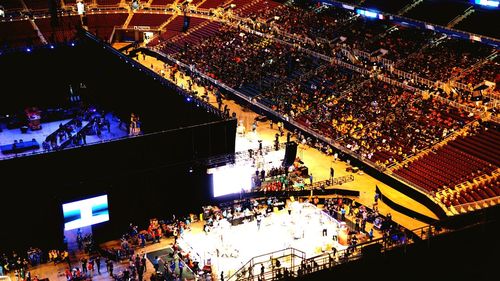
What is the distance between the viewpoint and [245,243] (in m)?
37.7

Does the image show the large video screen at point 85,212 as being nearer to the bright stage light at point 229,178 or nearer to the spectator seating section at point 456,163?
the bright stage light at point 229,178

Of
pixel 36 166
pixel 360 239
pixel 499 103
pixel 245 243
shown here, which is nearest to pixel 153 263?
pixel 245 243

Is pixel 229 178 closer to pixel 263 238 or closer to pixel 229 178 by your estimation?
pixel 229 178

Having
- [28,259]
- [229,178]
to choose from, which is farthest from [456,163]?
[28,259]

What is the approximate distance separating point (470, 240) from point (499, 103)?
21821 mm

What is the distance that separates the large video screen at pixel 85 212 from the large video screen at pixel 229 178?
21.0ft

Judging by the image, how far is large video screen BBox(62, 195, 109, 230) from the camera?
36.4m

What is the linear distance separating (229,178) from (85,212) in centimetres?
838

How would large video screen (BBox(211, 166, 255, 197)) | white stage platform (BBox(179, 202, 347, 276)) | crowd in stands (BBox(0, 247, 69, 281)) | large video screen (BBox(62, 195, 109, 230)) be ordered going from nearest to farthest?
crowd in stands (BBox(0, 247, 69, 281)), large video screen (BBox(62, 195, 109, 230)), white stage platform (BBox(179, 202, 347, 276)), large video screen (BBox(211, 166, 255, 197))

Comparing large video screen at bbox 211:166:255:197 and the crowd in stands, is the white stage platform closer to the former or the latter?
large video screen at bbox 211:166:255:197

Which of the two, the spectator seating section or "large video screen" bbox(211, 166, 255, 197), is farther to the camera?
the spectator seating section

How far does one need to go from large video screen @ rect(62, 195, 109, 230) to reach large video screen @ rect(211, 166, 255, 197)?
6.39 meters

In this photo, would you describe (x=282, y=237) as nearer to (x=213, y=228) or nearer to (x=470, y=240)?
(x=213, y=228)

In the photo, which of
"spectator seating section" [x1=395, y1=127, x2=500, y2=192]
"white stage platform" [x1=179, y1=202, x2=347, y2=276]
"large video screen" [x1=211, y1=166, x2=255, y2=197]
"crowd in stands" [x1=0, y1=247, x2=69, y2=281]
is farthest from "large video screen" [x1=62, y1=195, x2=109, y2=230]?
"spectator seating section" [x1=395, y1=127, x2=500, y2=192]
